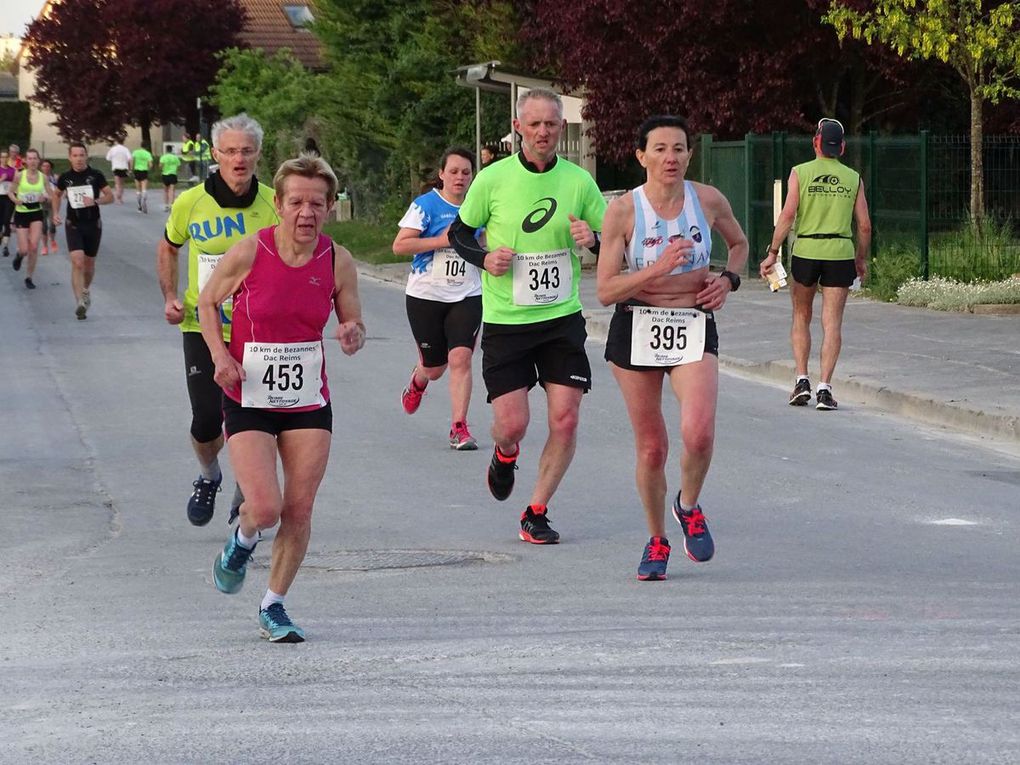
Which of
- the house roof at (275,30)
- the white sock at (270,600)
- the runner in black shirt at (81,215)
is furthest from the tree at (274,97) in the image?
the white sock at (270,600)

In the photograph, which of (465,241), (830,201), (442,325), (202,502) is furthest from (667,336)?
(830,201)

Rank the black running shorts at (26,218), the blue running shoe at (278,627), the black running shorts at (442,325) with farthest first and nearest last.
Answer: the black running shorts at (26,218), the black running shorts at (442,325), the blue running shoe at (278,627)

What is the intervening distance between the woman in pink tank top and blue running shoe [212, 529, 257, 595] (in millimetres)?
130

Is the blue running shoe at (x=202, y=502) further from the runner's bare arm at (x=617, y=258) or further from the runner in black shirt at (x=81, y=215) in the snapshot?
the runner in black shirt at (x=81, y=215)

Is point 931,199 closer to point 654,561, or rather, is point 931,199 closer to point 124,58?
point 654,561

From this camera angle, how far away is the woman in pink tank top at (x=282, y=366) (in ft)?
22.5

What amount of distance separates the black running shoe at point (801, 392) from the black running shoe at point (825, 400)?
182 millimetres

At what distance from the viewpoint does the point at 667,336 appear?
7.99 m

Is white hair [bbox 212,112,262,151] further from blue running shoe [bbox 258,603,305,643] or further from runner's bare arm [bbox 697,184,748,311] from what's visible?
blue running shoe [bbox 258,603,305,643]

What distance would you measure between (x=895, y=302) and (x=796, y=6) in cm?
758

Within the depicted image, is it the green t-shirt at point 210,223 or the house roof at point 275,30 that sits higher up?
the house roof at point 275,30

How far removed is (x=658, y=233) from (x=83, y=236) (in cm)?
1522

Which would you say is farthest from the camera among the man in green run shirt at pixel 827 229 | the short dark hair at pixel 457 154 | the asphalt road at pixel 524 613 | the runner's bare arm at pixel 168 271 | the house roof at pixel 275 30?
the house roof at pixel 275 30

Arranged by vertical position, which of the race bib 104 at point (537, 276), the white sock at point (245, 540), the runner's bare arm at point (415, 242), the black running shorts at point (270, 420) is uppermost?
the runner's bare arm at point (415, 242)
